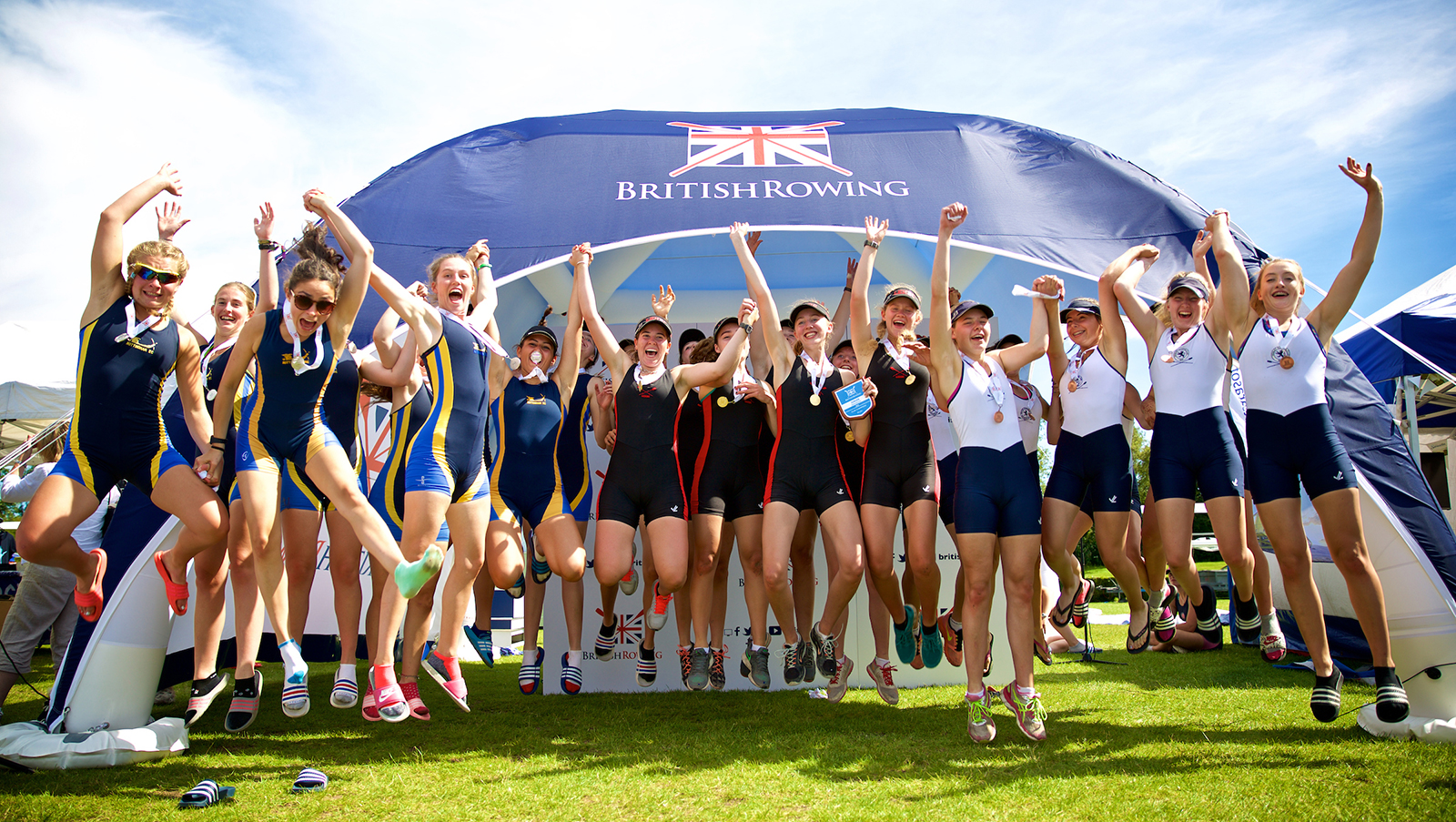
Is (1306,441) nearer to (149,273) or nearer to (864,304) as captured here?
(864,304)

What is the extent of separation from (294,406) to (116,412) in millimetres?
1062

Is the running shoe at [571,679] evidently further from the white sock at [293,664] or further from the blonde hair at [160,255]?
the blonde hair at [160,255]

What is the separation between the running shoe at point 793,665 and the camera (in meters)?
5.57

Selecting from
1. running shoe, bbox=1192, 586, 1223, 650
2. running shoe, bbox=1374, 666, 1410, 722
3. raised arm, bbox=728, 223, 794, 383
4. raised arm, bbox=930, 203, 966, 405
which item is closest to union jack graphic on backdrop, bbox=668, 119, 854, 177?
raised arm, bbox=728, 223, 794, 383

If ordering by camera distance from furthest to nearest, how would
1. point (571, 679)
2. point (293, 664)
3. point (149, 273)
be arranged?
Answer: point (571, 679), point (149, 273), point (293, 664)

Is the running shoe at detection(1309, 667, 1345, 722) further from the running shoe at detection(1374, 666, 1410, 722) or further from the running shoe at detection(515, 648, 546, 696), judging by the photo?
the running shoe at detection(515, 648, 546, 696)

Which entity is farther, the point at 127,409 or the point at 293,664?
the point at 127,409

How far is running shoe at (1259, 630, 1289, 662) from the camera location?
507 cm

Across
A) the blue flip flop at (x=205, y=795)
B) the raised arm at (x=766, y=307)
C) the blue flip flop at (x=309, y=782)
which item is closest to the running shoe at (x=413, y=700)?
the blue flip flop at (x=309, y=782)

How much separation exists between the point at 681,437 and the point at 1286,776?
415cm

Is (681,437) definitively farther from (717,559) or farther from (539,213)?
(539,213)

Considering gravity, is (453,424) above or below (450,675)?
above

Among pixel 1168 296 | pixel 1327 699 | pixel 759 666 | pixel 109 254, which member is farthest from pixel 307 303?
pixel 1327 699

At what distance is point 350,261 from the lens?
483 centimetres
